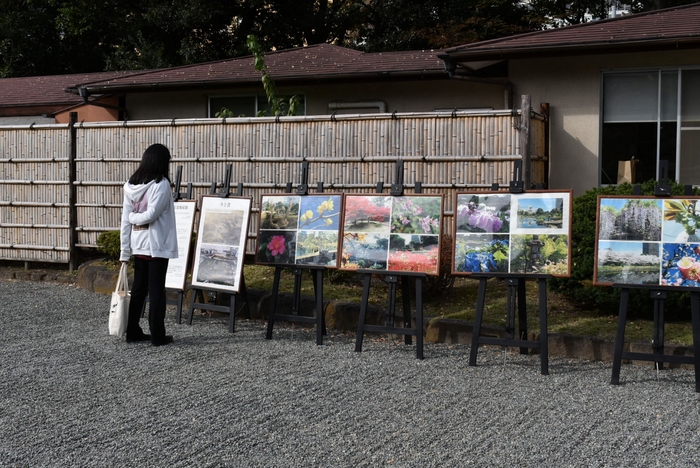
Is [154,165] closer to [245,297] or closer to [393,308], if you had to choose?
[245,297]

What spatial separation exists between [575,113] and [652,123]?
1.13 meters

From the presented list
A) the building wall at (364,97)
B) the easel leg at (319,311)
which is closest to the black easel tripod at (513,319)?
the easel leg at (319,311)

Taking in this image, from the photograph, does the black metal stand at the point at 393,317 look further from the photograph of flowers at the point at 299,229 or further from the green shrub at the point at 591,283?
the green shrub at the point at 591,283

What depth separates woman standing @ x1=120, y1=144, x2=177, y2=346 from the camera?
24.8ft

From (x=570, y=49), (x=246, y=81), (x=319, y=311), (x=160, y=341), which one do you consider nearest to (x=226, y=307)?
(x=160, y=341)

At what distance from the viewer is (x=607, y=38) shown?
1108 cm

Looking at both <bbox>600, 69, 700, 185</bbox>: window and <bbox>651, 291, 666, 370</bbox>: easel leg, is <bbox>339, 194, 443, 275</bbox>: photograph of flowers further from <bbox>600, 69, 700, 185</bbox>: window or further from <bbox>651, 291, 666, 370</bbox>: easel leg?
<bbox>600, 69, 700, 185</bbox>: window

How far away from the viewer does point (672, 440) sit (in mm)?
4875

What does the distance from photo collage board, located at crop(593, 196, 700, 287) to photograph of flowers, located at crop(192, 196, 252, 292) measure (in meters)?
3.78

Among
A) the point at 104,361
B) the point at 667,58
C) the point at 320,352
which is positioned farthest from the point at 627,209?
the point at 667,58

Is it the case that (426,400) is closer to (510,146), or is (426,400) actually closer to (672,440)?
(672,440)

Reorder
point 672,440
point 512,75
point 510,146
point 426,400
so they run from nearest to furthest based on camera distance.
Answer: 1. point 672,440
2. point 426,400
3. point 510,146
4. point 512,75

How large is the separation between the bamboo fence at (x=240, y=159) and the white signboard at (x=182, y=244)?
0.74m

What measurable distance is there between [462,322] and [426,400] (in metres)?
2.20
